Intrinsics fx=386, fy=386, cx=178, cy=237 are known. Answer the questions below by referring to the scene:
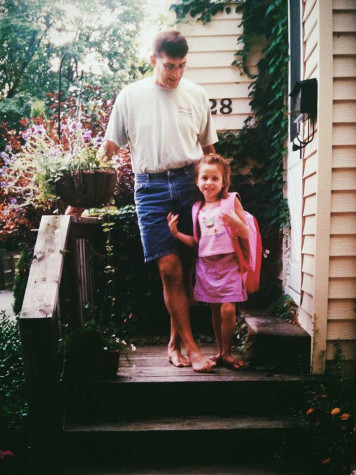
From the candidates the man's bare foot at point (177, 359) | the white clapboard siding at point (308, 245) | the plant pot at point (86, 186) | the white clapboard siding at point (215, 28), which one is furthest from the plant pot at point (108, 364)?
the white clapboard siding at point (215, 28)

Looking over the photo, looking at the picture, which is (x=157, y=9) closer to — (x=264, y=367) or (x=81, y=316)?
(x=81, y=316)

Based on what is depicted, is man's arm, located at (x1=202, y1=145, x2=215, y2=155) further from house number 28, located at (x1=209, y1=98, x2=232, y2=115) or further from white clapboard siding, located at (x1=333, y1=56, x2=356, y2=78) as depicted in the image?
house number 28, located at (x1=209, y1=98, x2=232, y2=115)

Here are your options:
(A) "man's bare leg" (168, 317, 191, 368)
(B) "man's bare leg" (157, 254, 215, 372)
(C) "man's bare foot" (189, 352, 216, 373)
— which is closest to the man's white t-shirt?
(B) "man's bare leg" (157, 254, 215, 372)

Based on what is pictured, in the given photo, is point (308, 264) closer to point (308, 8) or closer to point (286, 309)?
point (286, 309)

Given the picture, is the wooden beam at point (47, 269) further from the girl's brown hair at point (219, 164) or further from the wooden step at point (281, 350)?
the wooden step at point (281, 350)

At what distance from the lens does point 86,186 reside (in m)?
2.17

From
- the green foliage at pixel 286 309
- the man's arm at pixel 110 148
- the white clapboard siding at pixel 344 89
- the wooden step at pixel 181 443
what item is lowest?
the wooden step at pixel 181 443

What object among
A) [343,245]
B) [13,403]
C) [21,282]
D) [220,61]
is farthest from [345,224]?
[21,282]

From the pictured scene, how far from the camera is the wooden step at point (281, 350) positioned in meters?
2.27

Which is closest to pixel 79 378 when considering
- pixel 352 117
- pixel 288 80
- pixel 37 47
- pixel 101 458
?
pixel 101 458

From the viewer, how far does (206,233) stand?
230 cm

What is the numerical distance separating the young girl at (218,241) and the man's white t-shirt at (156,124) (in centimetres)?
18

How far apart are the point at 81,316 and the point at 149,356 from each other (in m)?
0.54

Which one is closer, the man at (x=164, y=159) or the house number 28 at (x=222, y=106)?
the man at (x=164, y=159)
